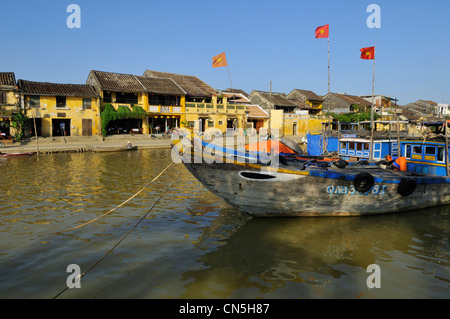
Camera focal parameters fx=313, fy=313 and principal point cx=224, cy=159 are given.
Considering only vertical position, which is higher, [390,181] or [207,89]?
[207,89]

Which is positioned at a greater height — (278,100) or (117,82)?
(117,82)

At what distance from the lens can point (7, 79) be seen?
26.5 metres

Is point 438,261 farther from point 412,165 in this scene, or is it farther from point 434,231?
point 412,165

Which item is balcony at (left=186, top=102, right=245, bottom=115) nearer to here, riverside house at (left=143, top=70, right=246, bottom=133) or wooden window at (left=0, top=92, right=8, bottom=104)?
riverside house at (left=143, top=70, right=246, bottom=133)

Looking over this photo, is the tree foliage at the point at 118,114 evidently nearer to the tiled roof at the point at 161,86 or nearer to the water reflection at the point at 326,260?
the tiled roof at the point at 161,86

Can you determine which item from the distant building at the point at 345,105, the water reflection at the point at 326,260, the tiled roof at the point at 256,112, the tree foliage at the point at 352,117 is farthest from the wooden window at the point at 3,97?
the distant building at the point at 345,105

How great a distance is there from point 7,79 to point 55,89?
371 cm

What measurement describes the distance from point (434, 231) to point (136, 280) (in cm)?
807

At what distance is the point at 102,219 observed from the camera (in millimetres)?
9188

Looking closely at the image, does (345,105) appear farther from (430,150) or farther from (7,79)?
(7,79)

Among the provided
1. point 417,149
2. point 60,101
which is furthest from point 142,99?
point 417,149

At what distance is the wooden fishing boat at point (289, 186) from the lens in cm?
853

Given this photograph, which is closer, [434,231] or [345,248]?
[345,248]
